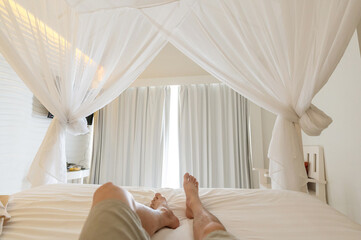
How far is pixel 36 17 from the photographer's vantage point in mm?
1426

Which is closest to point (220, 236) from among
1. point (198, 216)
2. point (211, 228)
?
point (211, 228)

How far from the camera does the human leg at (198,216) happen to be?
0.68 metres

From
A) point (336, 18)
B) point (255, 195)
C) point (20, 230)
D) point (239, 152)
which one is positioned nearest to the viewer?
point (20, 230)

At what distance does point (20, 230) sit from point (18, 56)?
4.24ft

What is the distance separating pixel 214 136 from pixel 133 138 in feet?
4.49

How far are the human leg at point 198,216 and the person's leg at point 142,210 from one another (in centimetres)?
11

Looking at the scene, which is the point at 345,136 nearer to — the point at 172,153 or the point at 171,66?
the point at 172,153

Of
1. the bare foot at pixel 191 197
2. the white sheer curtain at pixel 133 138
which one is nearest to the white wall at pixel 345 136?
the bare foot at pixel 191 197

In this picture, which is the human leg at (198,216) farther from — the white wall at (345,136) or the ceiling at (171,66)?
the ceiling at (171,66)

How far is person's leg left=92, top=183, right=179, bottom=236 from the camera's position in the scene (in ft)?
2.09

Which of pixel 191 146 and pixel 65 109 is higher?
pixel 65 109

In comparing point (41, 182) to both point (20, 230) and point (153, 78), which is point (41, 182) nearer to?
point (20, 230)

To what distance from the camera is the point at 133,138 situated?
326 centimetres

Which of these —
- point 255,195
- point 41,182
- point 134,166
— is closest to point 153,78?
point 134,166
